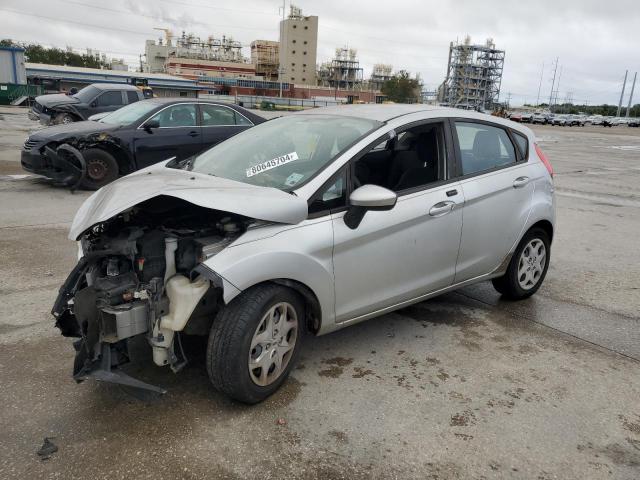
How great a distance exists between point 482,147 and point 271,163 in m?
1.80

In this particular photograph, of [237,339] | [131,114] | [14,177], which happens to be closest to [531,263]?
[237,339]

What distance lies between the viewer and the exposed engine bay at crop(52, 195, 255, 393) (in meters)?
2.68

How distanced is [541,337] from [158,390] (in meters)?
2.83

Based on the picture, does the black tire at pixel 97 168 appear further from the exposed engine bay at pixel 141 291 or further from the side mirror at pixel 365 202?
the side mirror at pixel 365 202

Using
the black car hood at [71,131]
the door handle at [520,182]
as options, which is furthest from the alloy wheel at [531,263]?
the black car hood at [71,131]

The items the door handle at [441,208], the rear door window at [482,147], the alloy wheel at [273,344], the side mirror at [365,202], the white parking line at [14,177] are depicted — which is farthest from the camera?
the white parking line at [14,177]

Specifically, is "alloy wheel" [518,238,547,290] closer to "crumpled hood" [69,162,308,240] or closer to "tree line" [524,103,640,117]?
"crumpled hood" [69,162,308,240]

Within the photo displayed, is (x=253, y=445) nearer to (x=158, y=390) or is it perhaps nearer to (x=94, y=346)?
(x=158, y=390)

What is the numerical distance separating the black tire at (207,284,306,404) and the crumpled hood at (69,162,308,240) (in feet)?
1.34

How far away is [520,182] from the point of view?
432 cm

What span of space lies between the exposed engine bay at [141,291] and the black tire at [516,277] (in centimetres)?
259

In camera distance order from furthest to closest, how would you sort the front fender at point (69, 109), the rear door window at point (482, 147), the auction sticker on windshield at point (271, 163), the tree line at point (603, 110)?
the tree line at point (603, 110) < the front fender at point (69, 109) < the rear door window at point (482, 147) < the auction sticker on windshield at point (271, 163)

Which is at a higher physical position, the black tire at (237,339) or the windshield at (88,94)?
the windshield at (88,94)

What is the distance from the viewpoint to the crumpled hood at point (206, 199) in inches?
109
